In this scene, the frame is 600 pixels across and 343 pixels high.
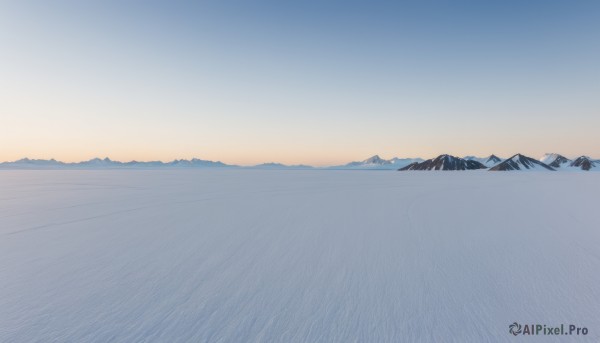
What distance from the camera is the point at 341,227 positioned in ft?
37.2

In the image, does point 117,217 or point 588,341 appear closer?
point 588,341

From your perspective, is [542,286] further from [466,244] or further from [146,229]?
[146,229]

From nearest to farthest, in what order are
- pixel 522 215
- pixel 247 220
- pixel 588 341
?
pixel 588 341, pixel 247 220, pixel 522 215

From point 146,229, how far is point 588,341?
12217 millimetres

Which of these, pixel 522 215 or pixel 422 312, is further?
pixel 522 215

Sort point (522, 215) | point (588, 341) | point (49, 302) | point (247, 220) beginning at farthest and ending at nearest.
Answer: point (522, 215), point (247, 220), point (49, 302), point (588, 341)

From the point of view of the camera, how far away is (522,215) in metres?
14.3

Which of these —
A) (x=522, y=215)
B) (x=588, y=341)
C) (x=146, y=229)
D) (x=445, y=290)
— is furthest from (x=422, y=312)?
(x=522, y=215)

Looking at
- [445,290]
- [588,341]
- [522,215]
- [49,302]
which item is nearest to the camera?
[588,341]

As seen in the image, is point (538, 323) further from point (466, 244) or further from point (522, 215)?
point (522, 215)

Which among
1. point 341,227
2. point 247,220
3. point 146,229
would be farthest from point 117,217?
point 341,227

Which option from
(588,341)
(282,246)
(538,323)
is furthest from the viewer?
(282,246)

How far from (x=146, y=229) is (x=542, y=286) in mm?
12020

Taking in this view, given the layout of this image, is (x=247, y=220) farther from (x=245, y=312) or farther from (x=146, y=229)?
(x=245, y=312)
